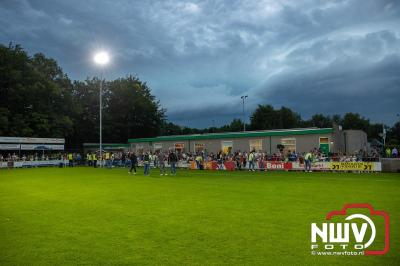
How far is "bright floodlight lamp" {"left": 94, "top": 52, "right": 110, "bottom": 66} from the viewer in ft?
128

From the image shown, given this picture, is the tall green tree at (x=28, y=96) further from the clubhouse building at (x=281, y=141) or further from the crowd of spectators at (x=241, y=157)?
the clubhouse building at (x=281, y=141)

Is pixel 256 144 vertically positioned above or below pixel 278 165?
above

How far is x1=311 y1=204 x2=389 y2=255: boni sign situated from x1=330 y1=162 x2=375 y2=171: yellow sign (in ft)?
68.0

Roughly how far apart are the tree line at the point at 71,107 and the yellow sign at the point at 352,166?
43.9 metres

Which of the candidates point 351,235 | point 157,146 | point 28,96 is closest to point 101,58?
point 157,146

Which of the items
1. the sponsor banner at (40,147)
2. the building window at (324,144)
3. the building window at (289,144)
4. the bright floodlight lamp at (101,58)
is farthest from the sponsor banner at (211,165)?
the sponsor banner at (40,147)

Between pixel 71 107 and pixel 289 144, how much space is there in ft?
136

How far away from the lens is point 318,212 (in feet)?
35.3

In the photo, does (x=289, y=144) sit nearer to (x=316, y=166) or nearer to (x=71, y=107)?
(x=316, y=166)

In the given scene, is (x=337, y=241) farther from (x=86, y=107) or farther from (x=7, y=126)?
(x=86, y=107)

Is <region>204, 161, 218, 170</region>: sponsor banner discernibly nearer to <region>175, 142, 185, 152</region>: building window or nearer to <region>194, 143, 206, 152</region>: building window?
<region>194, 143, 206, 152</region>: building window

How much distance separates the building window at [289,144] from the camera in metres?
39.1

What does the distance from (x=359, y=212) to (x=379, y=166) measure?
69.0 feet

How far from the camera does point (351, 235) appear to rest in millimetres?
8086
